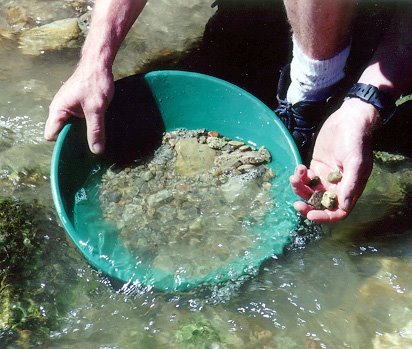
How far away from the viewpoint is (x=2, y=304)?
168 centimetres

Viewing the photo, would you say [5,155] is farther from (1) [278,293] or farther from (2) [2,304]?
(1) [278,293]

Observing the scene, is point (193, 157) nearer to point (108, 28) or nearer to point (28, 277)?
point (108, 28)

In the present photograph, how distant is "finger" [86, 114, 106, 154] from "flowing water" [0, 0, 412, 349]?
32cm

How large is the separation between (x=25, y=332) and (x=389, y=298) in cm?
114

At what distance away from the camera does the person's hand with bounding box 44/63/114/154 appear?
187cm

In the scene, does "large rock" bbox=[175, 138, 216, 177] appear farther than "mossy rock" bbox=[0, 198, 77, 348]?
Yes

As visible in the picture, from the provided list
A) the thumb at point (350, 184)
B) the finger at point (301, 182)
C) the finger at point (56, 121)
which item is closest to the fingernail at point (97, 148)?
the finger at point (56, 121)

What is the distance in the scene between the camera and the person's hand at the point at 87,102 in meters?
1.87

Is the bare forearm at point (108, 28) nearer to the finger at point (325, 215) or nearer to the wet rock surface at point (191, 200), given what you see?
the wet rock surface at point (191, 200)

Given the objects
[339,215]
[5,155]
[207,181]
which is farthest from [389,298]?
[5,155]

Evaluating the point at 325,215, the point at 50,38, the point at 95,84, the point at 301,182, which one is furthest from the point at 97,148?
the point at 50,38

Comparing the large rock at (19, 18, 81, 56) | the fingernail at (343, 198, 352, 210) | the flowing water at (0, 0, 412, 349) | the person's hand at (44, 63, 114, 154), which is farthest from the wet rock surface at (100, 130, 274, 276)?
the large rock at (19, 18, 81, 56)

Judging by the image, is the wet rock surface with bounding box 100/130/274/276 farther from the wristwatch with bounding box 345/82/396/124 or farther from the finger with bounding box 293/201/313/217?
the wristwatch with bounding box 345/82/396/124

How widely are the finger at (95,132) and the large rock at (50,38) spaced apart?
1.09 metres
